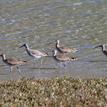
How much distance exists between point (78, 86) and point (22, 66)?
5.48 metres

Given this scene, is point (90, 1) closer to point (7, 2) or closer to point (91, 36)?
point (7, 2)

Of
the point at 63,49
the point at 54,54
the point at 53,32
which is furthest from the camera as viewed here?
the point at 53,32

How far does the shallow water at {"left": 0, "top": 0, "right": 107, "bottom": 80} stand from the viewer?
1490cm

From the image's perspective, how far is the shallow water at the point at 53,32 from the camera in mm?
14898

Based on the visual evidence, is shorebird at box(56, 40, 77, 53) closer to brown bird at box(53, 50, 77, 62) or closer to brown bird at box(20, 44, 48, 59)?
brown bird at box(53, 50, 77, 62)

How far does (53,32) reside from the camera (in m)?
19.4

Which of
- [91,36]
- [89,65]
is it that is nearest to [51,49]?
[91,36]

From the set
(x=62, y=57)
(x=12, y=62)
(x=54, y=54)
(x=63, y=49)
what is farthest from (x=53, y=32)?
(x=12, y=62)

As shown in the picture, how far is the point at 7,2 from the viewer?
2583 centimetres

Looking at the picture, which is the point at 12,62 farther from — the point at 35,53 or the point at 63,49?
the point at 63,49

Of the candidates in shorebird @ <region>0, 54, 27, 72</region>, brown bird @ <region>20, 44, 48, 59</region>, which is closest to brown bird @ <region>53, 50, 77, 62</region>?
brown bird @ <region>20, 44, 48, 59</region>

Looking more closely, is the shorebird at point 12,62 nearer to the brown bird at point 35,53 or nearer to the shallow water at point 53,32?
the shallow water at point 53,32

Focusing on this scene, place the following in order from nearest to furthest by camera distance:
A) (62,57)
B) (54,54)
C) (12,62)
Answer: (12,62) → (62,57) → (54,54)

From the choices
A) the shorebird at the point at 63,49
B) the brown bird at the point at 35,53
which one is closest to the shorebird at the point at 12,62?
the brown bird at the point at 35,53
